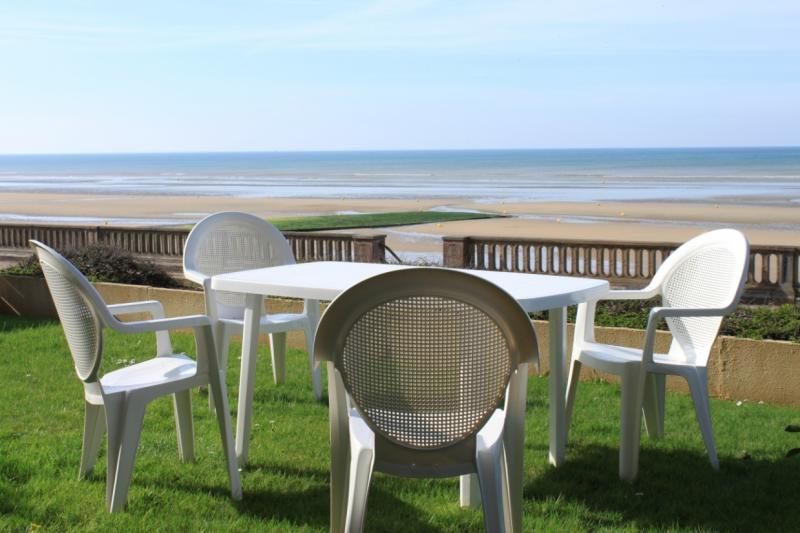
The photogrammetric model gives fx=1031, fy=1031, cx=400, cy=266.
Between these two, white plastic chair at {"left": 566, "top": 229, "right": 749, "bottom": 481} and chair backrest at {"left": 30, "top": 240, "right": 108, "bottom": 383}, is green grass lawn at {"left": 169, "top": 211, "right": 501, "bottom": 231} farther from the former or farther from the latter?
chair backrest at {"left": 30, "top": 240, "right": 108, "bottom": 383}

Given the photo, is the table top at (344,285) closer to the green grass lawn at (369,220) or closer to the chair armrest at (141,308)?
the chair armrest at (141,308)

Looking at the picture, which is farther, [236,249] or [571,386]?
[236,249]

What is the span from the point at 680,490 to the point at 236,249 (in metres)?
3.06

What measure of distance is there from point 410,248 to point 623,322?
426 inches

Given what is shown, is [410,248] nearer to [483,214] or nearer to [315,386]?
[483,214]

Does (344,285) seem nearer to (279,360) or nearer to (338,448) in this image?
(338,448)

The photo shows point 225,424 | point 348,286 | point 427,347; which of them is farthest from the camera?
point 348,286

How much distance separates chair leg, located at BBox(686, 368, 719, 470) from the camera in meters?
4.26

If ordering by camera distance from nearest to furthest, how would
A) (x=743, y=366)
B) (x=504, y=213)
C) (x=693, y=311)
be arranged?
1. (x=693, y=311)
2. (x=743, y=366)
3. (x=504, y=213)

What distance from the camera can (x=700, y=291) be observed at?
179 inches

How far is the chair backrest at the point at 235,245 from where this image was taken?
19.5ft

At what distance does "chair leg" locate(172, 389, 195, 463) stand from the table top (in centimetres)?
50

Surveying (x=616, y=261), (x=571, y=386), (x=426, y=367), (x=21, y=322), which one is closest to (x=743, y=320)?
(x=571, y=386)

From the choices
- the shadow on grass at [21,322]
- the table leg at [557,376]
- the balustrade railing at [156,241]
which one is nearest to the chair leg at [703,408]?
the table leg at [557,376]
